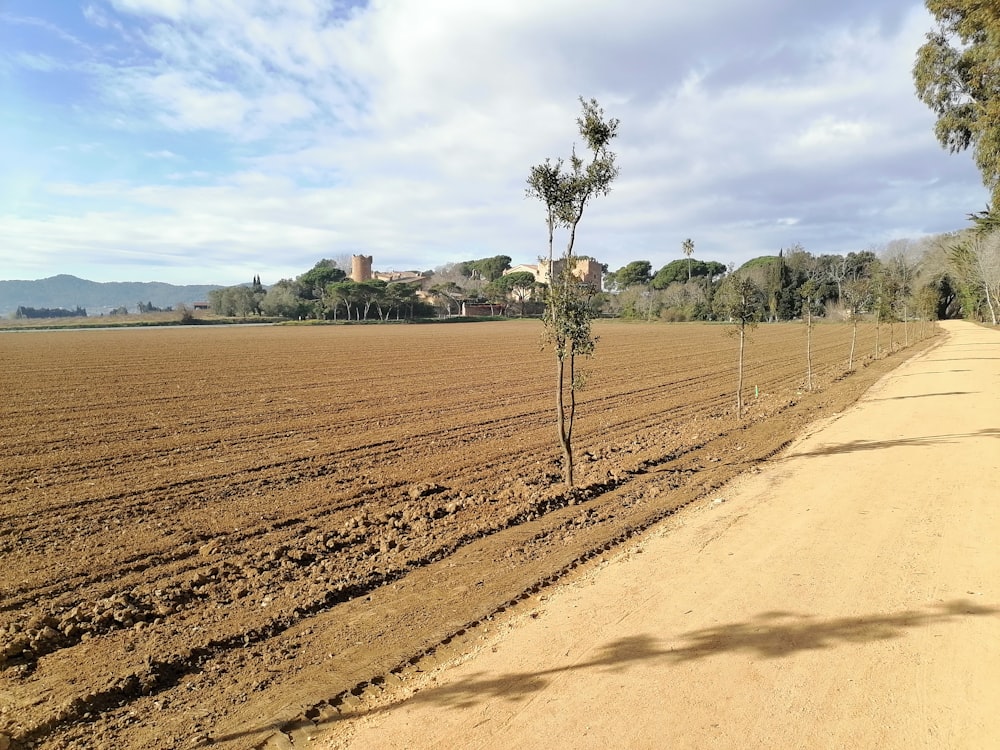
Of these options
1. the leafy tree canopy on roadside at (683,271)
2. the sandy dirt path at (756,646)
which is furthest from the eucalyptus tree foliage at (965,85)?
the leafy tree canopy on roadside at (683,271)

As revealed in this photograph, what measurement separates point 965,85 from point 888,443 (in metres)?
12.7

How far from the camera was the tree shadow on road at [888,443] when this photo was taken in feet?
37.3

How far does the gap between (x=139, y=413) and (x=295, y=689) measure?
14464 mm

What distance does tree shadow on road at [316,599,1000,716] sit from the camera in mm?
4363

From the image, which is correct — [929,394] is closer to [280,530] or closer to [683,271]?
[280,530]

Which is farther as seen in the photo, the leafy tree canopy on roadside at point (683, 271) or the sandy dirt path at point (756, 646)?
the leafy tree canopy on roadside at point (683, 271)

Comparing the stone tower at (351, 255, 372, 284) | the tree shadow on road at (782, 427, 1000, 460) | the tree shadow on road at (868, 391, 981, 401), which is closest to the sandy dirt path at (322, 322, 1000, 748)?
the tree shadow on road at (782, 427, 1000, 460)

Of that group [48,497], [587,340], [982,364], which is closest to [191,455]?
[48,497]

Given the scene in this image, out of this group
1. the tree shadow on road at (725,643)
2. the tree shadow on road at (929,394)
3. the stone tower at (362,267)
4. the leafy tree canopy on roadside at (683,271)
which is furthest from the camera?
the stone tower at (362,267)

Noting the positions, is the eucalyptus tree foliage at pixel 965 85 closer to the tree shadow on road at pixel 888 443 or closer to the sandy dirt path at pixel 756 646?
the tree shadow on road at pixel 888 443

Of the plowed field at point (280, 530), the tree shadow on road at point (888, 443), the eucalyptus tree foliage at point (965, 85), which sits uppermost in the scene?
the eucalyptus tree foliage at point (965, 85)

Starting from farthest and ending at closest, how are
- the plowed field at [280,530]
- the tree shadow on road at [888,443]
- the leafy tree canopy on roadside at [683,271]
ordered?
the leafy tree canopy on roadside at [683,271], the tree shadow on road at [888,443], the plowed field at [280,530]

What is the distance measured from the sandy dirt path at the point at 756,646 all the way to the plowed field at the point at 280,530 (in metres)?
0.64

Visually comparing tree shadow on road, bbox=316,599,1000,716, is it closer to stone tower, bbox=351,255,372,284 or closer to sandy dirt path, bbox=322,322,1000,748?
sandy dirt path, bbox=322,322,1000,748
